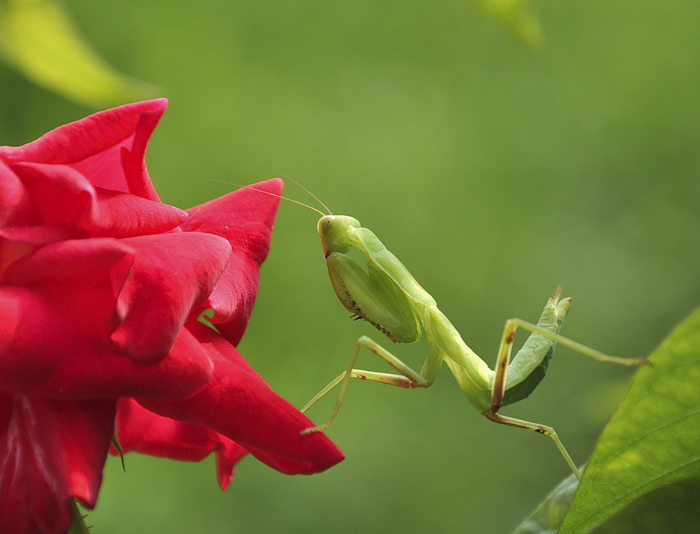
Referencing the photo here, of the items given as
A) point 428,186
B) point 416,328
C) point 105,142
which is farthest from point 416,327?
point 428,186

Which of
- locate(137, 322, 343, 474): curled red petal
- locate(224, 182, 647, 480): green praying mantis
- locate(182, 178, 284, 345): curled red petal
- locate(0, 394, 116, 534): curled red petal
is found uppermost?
locate(182, 178, 284, 345): curled red petal

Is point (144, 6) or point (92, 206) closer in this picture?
point (92, 206)

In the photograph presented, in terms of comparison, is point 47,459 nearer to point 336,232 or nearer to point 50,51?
point 50,51

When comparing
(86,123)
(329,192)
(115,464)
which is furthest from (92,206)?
(329,192)

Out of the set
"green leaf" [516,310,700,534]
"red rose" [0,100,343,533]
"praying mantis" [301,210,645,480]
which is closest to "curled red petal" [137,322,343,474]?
"red rose" [0,100,343,533]

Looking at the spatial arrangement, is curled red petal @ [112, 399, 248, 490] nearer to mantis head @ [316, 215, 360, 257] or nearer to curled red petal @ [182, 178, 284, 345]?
curled red petal @ [182, 178, 284, 345]

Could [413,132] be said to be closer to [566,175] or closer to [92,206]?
[566,175]
